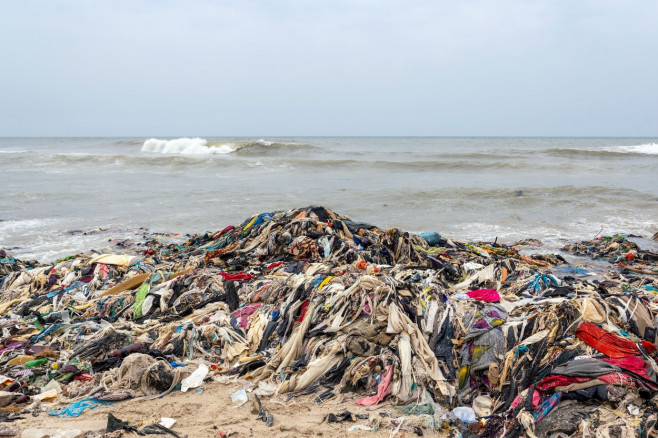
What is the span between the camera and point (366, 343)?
3.65 m

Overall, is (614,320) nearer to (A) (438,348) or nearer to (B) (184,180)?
(A) (438,348)

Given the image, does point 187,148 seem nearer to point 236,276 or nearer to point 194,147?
point 194,147

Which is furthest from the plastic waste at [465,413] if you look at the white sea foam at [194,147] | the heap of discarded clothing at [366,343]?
the white sea foam at [194,147]

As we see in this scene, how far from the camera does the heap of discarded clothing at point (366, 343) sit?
2943 millimetres

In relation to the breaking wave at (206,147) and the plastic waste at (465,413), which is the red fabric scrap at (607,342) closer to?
the plastic waste at (465,413)

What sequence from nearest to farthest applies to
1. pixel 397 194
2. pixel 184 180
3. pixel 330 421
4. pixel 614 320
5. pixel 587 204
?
pixel 330 421, pixel 614 320, pixel 587 204, pixel 397 194, pixel 184 180

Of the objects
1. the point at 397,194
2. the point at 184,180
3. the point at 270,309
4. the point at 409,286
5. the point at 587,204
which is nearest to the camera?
the point at 409,286

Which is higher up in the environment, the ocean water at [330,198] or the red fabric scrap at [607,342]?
the red fabric scrap at [607,342]

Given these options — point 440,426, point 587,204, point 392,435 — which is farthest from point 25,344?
point 587,204

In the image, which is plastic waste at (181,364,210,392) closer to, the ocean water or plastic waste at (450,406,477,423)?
plastic waste at (450,406,477,423)

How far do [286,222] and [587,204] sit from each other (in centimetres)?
1120

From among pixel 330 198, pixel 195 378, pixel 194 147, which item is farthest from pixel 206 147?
pixel 195 378

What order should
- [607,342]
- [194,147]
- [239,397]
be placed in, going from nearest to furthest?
[607,342] → [239,397] → [194,147]

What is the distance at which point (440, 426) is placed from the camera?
2.99 m
